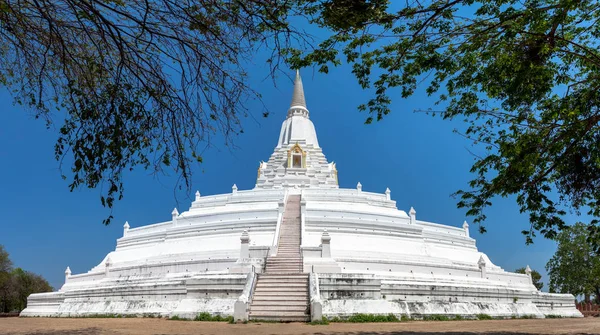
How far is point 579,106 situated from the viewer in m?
9.98

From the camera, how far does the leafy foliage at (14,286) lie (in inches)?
1618

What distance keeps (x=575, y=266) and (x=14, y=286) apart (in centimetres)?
5442

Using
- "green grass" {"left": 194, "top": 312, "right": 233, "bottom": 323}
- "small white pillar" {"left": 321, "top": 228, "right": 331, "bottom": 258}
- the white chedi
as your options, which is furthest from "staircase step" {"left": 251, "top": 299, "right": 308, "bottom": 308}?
"small white pillar" {"left": 321, "top": 228, "right": 331, "bottom": 258}

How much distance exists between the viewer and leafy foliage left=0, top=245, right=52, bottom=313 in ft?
135

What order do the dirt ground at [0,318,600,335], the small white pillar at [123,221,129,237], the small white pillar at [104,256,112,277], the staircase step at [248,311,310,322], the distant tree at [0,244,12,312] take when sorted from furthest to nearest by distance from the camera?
the distant tree at [0,244,12,312] < the small white pillar at [123,221,129,237] < the small white pillar at [104,256,112,277] < the staircase step at [248,311,310,322] < the dirt ground at [0,318,600,335]

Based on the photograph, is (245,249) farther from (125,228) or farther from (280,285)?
(125,228)

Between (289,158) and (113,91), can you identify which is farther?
(289,158)

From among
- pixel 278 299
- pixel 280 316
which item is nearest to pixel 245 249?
pixel 278 299

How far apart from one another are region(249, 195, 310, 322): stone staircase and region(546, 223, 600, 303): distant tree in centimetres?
2729

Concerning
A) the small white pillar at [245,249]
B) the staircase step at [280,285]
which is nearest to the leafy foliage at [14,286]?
the small white pillar at [245,249]

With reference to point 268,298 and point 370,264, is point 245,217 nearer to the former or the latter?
point 370,264

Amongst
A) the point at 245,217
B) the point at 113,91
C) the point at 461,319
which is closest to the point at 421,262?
the point at 461,319

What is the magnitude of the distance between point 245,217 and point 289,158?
14.9 m

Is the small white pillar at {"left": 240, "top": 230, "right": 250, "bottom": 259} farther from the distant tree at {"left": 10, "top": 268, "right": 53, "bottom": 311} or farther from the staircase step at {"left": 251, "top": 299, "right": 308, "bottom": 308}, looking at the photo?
the distant tree at {"left": 10, "top": 268, "right": 53, "bottom": 311}
